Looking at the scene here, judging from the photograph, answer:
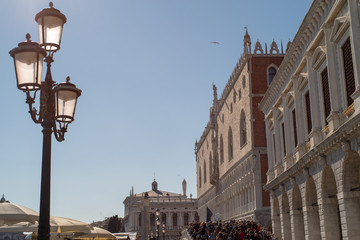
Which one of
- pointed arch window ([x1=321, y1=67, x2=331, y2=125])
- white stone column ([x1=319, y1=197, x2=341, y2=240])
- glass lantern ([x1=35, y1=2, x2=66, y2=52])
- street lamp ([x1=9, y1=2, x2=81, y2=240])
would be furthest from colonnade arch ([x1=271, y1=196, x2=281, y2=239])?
glass lantern ([x1=35, y1=2, x2=66, y2=52])

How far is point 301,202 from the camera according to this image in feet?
88.1

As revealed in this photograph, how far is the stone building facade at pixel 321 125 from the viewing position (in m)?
17.8

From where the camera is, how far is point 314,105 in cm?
2209

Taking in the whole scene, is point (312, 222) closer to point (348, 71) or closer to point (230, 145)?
point (348, 71)

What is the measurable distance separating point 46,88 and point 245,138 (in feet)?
131

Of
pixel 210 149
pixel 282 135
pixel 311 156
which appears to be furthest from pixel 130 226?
pixel 311 156

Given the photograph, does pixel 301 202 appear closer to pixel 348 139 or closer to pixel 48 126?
pixel 348 139

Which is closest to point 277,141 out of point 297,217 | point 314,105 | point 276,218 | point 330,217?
point 276,218

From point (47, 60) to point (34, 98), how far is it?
76 cm

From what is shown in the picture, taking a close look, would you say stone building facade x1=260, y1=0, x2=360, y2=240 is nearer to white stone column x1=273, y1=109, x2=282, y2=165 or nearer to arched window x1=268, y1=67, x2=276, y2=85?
white stone column x1=273, y1=109, x2=282, y2=165

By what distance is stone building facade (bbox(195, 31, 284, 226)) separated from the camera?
139 feet

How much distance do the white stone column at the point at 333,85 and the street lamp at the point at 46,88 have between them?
42.4ft

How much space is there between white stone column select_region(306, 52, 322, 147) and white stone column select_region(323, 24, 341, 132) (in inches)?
90.3

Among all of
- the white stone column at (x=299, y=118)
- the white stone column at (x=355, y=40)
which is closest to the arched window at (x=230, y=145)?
the white stone column at (x=299, y=118)
